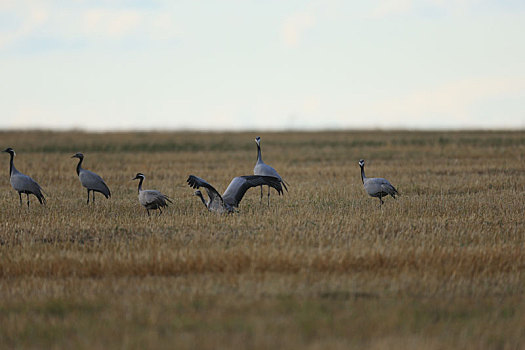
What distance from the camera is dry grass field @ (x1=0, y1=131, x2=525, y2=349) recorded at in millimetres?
5934

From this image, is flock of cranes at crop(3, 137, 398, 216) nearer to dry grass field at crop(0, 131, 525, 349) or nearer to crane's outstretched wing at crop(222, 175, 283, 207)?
crane's outstretched wing at crop(222, 175, 283, 207)

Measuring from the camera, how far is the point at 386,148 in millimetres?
38844

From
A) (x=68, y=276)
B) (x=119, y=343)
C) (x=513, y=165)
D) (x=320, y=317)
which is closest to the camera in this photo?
(x=119, y=343)

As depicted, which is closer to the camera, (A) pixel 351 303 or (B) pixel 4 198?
(A) pixel 351 303

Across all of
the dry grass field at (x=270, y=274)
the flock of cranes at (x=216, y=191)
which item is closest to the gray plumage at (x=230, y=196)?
the flock of cranes at (x=216, y=191)

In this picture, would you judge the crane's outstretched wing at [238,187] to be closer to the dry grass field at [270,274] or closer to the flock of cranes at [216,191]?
the flock of cranes at [216,191]

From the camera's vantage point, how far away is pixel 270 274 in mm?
7992

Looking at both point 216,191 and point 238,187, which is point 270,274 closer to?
point 216,191

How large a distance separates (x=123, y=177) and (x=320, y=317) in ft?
61.4

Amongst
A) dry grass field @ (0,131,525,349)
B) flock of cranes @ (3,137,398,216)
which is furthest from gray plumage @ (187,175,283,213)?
dry grass field @ (0,131,525,349)

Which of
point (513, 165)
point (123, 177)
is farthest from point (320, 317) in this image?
point (513, 165)

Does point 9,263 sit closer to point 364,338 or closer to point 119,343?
point 119,343

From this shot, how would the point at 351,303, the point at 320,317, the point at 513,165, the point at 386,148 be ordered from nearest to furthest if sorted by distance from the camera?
the point at 320,317
the point at 351,303
the point at 513,165
the point at 386,148

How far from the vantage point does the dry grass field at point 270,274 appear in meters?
5.93
